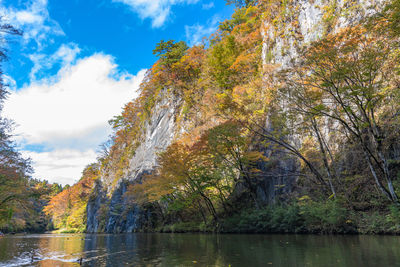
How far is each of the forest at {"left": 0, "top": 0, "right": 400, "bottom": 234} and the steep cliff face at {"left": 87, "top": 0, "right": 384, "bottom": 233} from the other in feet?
0.47

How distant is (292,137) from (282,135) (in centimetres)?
400

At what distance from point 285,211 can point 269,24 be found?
17.9 m

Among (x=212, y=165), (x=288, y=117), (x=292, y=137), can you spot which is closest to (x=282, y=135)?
(x=288, y=117)

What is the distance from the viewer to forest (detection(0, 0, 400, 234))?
36.3 ft

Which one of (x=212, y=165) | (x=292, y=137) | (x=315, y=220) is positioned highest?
(x=292, y=137)

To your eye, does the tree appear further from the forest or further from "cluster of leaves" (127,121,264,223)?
"cluster of leaves" (127,121,264,223)

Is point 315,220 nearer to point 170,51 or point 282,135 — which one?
point 282,135

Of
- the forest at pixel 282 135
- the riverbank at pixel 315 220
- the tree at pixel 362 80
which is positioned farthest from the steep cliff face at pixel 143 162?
the tree at pixel 362 80

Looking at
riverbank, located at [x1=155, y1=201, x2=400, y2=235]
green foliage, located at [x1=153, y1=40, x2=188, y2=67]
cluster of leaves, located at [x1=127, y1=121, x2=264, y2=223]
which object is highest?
green foliage, located at [x1=153, y1=40, x2=188, y2=67]

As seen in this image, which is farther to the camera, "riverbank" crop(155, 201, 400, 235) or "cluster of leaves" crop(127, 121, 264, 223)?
"cluster of leaves" crop(127, 121, 264, 223)

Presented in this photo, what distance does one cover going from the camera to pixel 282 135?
14.4m

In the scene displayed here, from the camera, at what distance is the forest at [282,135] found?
436 inches

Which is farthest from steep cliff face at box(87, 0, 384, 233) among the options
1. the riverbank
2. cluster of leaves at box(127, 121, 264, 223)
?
the riverbank

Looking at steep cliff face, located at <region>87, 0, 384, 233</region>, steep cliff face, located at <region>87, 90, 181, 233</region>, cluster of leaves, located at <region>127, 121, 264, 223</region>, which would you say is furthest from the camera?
steep cliff face, located at <region>87, 90, 181, 233</region>
